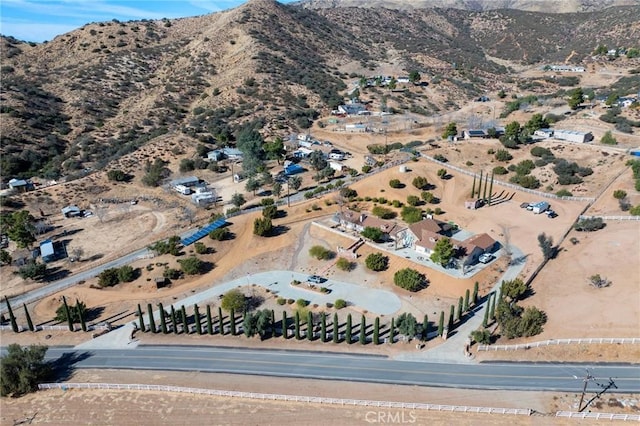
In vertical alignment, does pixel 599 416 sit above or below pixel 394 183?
below

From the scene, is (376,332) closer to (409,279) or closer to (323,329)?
(323,329)

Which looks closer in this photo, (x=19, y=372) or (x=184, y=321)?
(x=19, y=372)

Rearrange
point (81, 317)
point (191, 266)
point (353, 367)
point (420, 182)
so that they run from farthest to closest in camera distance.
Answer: point (420, 182), point (191, 266), point (81, 317), point (353, 367)

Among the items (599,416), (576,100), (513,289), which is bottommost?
(599,416)

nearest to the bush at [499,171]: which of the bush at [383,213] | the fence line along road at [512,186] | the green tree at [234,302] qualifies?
the fence line along road at [512,186]

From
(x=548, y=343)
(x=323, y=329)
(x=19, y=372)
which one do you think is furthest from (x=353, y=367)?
(x=19, y=372)

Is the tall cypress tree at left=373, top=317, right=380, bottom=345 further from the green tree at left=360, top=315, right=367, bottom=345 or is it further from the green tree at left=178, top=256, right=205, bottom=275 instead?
the green tree at left=178, top=256, right=205, bottom=275

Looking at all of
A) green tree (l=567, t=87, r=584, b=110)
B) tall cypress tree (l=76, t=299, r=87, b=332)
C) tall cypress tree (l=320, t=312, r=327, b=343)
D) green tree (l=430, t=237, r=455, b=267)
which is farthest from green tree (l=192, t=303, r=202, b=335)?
green tree (l=567, t=87, r=584, b=110)
